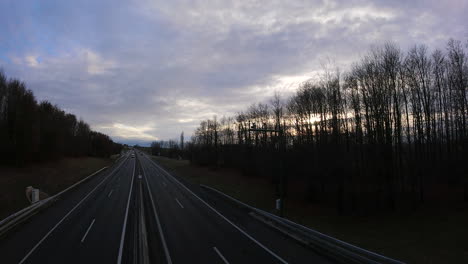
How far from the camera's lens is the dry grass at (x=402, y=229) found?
39.6ft

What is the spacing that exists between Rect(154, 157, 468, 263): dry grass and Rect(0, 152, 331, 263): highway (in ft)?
14.3

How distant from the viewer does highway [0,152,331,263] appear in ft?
34.6

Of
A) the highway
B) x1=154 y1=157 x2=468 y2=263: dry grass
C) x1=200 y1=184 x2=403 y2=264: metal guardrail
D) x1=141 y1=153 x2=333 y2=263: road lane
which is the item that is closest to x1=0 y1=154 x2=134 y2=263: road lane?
the highway

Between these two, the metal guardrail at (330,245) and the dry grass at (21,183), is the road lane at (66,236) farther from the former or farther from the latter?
the metal guardrail at (330,245)

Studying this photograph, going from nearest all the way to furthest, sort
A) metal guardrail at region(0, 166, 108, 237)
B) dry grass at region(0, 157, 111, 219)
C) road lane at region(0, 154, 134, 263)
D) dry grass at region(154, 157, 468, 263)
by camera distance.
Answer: road lane at region(0, 154, 134, 263)
dry grass at region(154, 157, 468, 263)
metal guardrail at region(0, 166, 108, 237)
dry grass at region(0, 157, 111, 219)

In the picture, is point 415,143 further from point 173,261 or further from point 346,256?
point 173,261

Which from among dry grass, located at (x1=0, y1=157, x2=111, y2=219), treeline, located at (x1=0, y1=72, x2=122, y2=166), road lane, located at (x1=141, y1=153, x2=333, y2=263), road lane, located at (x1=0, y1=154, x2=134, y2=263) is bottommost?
road lane, located at (x1=141, y1=153, x2=333, y2=263)

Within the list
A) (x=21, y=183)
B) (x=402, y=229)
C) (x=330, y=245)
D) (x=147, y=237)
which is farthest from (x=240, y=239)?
(x=21, y=183)

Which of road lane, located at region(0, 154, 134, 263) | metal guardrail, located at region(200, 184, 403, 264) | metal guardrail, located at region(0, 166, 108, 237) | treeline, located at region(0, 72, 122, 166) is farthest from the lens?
treeline, located at region(0, 72, 122, 166)

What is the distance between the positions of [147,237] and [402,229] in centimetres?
1724

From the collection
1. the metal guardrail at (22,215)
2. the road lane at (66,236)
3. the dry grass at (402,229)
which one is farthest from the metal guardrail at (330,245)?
the metal guardrail at (22,215)

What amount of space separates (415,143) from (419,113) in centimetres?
333

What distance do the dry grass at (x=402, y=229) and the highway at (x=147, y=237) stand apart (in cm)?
436

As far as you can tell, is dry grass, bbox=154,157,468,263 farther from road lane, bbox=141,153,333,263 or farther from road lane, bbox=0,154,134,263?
road lane, bbox=0,154,134,263
